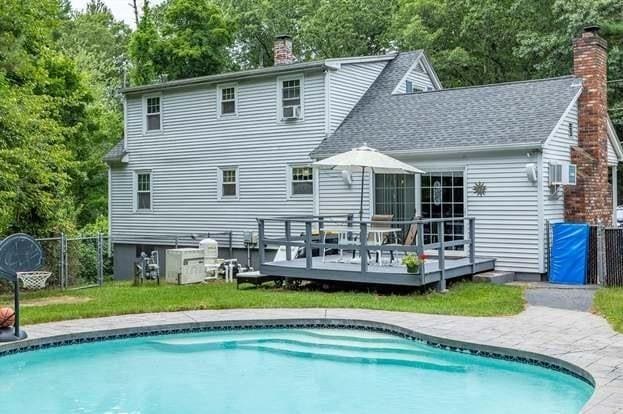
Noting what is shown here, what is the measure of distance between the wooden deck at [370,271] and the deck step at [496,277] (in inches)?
4.9

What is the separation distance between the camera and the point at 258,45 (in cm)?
3453

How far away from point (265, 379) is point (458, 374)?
2.30 m

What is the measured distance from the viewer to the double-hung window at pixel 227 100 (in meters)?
18.7

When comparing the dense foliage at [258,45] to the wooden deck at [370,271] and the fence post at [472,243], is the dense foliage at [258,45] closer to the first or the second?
the wooden deck at [370,271]

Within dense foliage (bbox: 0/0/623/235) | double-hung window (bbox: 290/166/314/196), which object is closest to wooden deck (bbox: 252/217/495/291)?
double-hung window (bbox: 290/166/314/196)

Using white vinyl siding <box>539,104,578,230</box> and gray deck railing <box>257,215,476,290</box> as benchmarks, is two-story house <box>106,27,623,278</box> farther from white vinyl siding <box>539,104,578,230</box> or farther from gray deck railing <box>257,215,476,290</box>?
gray deck railing <box>257,215,476,290</box>

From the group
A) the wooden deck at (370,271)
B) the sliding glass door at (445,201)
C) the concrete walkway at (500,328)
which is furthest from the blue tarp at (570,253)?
the concrete walkway at (500,328)

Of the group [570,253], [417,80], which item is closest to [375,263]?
[570,253]

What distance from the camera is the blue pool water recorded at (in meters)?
7.03

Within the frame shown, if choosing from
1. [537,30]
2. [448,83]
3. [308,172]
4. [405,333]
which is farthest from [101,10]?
[405,333]

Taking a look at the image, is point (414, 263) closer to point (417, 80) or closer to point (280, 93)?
point (280, 93)

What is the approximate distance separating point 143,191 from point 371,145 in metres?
8.42

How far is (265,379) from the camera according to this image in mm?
8156

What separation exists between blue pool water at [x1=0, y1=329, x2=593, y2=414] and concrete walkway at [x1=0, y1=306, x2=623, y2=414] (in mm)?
252
